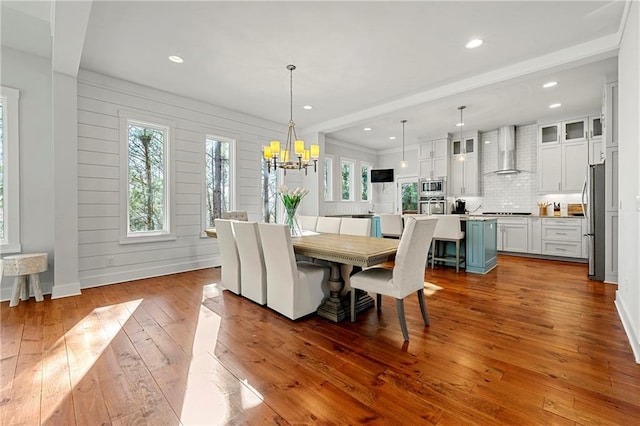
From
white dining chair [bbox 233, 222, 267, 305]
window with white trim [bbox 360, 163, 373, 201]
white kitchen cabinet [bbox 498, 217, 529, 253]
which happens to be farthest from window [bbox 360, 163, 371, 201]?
white dining chair [bbox 233, 222, 267, 305]

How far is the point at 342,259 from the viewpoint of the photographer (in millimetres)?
2373

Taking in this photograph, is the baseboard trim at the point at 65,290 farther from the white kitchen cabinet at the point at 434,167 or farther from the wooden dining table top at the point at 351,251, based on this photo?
the white kitchen cabinet at the point at 434,167

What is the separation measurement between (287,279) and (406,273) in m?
1.08

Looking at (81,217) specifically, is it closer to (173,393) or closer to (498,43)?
(173,393)

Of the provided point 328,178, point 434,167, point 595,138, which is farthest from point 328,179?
point 595,138

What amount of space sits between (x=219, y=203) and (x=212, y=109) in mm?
1680

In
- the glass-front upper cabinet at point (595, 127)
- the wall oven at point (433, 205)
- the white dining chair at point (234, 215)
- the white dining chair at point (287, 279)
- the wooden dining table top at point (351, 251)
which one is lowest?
the white dining chair at point (287, 279)

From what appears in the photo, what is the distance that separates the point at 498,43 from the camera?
3.17 meters

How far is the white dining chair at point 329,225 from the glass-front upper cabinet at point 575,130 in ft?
17.1

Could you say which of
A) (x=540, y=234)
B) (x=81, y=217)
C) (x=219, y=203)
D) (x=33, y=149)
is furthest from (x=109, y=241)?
(x=540, y=234)

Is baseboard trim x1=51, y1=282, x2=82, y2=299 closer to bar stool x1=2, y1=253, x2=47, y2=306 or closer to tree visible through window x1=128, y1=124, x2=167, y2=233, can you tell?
bar stool x1=2, y1=253, x2=47, y2=306

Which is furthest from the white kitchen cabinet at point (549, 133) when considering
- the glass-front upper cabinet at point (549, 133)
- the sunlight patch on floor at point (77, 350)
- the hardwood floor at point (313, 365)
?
the sunlight patch on floor at point (77, 350)

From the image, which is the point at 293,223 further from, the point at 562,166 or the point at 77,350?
the point at 562,166

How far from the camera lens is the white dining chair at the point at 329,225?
393 cm
